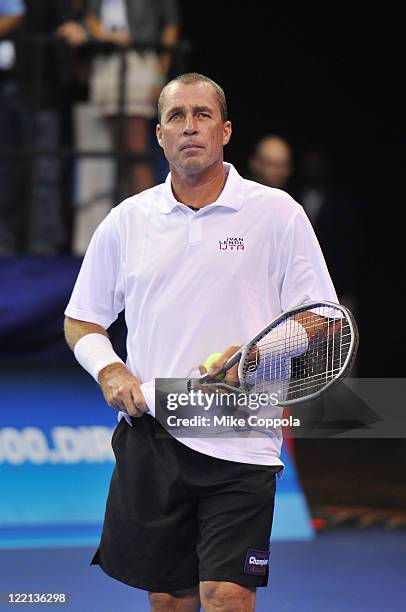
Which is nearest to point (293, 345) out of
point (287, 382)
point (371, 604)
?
point (287, 382)

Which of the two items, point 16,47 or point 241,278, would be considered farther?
point 16,47

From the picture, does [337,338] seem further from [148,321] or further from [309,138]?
[309,138]

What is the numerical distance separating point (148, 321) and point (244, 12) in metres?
6.35

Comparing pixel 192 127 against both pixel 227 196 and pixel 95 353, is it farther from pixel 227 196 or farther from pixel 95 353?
pixel 95 353

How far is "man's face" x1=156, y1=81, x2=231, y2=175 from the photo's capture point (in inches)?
154

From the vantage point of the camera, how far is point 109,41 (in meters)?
7.00

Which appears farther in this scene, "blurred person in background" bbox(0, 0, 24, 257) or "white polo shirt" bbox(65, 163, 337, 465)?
"blurred person in background" bbox(0, 0, 24, 257)

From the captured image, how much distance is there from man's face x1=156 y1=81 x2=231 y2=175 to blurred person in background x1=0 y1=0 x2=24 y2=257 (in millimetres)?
3107

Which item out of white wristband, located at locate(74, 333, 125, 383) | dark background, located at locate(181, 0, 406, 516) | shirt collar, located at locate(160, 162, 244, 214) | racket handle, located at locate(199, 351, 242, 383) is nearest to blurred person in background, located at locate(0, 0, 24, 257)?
dark background, located at locate(181, 0, 406, 516)

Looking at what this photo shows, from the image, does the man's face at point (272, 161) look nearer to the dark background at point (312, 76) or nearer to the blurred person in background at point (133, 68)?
the blurred person in background at point (133, 68)

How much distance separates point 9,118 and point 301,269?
3591mm

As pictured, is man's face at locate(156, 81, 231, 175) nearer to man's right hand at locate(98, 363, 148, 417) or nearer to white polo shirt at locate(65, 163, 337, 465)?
white polo shirt at locate(65, 163, 337, 465)

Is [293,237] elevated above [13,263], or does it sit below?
above

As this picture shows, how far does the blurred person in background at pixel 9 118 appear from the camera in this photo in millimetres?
6945
